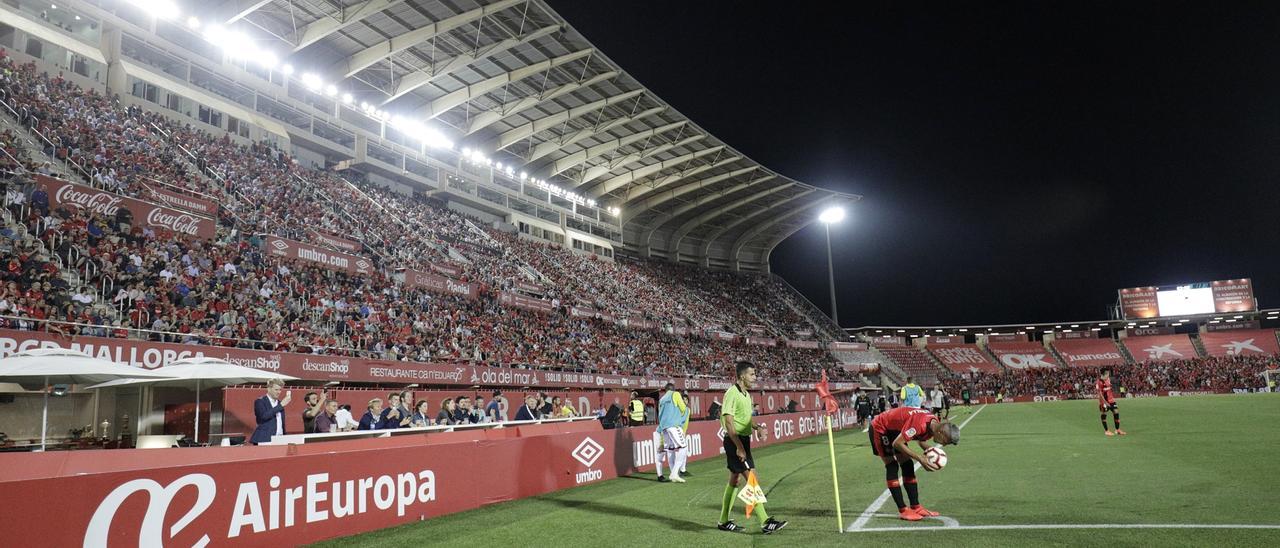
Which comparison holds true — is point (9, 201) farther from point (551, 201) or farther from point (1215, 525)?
point (551, 201)

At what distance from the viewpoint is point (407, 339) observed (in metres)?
24.8

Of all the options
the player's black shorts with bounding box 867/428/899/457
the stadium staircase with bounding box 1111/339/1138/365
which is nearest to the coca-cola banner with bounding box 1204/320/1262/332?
the stadium staircase with bounding box 1111/339/1138/365

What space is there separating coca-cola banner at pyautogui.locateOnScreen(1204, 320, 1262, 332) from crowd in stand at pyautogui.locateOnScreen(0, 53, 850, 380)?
2540 inches

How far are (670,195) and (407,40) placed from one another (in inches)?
1138

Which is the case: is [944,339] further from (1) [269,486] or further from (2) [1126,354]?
(1) [269,486]

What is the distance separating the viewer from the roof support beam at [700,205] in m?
59.9

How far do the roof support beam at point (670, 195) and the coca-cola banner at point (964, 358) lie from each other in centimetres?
3433

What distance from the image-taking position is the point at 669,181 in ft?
185

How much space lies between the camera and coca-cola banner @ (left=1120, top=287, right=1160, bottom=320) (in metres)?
75.8

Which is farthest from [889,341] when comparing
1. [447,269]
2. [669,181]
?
[447,269]

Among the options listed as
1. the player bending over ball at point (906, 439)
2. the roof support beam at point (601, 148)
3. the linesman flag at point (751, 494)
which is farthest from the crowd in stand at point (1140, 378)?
the linesman flag at point (751, 494)

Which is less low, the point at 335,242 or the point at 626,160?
the point at 626,160

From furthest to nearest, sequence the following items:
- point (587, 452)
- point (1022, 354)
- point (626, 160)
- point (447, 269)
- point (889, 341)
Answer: point (889, 341) → point (1022, 354) → point (626, 160) → point (447, 269) → point (587, 452)

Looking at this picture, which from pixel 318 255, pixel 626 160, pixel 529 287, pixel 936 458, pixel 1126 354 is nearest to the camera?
pixel 936 458
